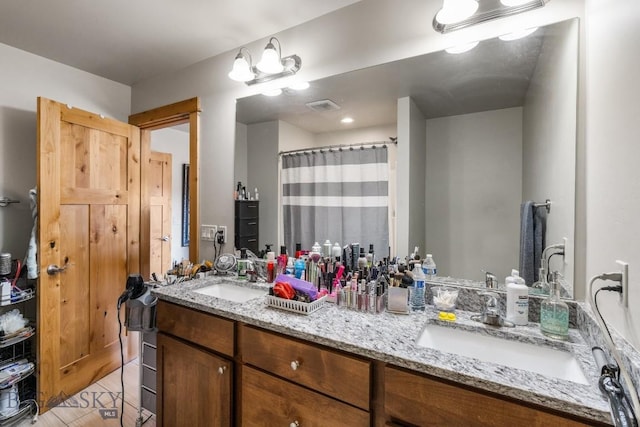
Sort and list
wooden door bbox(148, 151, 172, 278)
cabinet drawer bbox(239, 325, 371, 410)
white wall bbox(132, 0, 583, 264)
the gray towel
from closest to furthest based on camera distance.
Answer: cabinet drawer bbox(239, 325, 371, 410) → the gray towel → white wall bbox(132, 0, 583, 264) → wooden door bbox(148, 151, 172, 278)

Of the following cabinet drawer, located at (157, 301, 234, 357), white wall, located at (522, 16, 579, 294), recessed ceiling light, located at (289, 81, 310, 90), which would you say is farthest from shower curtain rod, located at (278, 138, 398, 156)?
cabinet drawer, located at (157, 301, 234, 357)

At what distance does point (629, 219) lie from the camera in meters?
0.75

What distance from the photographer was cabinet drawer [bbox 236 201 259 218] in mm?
2002

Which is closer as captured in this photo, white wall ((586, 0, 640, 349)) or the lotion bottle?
white wall ((586, 0, 640, 349))

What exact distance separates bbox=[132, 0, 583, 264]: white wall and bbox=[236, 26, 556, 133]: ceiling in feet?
0.17

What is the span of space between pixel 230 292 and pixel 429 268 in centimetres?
111

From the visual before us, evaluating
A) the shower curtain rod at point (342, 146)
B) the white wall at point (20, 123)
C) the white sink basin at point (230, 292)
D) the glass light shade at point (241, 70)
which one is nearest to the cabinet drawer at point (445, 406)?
the white sink basin at point (230, 292)

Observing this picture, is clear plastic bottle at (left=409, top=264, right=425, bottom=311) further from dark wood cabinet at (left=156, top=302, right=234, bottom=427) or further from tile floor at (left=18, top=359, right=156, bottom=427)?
tile floor at (left=18, top=359, right=156, bottom=427)

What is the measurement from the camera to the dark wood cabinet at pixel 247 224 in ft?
6.56

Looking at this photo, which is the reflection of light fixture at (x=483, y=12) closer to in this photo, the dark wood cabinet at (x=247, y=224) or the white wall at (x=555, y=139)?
the white wall at (x=555, y=139)

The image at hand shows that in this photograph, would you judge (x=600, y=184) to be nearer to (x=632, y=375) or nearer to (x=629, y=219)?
(x=629, y=219)

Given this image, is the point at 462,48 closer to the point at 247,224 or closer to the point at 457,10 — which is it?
the point at 457,10

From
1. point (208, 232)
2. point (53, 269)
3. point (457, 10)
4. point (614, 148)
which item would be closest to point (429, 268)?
point (614, 148)

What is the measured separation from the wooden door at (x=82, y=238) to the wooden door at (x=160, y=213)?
2.85 feet
